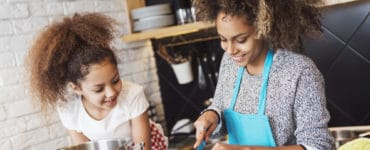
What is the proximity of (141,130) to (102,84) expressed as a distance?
0.19 meters

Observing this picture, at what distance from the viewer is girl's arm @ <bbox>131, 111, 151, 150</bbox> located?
126 centimetres

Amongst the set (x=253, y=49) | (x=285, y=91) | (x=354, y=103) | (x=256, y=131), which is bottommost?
(x=354, y=103)

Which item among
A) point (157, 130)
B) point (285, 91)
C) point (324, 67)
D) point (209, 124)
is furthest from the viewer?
point (324, 67)

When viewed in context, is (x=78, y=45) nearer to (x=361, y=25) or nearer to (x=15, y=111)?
(x=15, y=111)

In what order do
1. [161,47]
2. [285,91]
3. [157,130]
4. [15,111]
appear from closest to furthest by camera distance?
[285,91], [157,130], [15,111], [161,47]

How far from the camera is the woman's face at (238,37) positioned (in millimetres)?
1016

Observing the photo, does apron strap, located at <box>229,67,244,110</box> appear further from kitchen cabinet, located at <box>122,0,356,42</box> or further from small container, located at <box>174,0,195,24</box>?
small container, located at <box>174,0,195,24</box>

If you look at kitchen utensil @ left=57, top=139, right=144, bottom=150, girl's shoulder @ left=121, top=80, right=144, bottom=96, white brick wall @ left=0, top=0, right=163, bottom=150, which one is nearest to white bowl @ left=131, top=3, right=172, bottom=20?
white brick wall @ left=0, top=0, right=163, bottom=150

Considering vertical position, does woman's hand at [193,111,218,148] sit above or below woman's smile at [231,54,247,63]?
below

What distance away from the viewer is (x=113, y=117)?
4.31 feet

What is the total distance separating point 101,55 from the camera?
1.20 m

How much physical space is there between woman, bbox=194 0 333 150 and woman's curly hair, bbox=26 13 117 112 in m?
0.29

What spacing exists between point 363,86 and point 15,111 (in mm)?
1325

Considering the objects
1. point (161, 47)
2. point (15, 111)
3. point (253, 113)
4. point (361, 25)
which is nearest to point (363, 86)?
point (361, 25)
